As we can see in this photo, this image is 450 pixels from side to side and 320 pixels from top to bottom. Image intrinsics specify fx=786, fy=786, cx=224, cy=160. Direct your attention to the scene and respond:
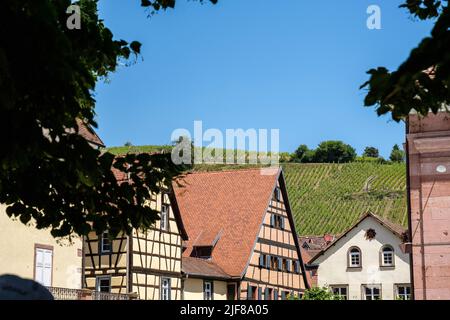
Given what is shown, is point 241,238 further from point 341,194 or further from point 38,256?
point 341,194

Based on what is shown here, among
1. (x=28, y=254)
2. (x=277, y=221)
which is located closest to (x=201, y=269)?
(x=277, y=221)

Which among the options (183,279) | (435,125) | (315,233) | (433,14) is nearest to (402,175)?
(315,233)

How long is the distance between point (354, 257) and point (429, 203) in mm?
31611

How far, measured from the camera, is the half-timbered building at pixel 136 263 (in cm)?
3041

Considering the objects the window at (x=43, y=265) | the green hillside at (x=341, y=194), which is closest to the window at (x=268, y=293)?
the window at (x=43, y=265)

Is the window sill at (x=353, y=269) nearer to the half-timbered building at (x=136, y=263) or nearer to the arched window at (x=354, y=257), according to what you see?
the arched window at (x=354, y=257)

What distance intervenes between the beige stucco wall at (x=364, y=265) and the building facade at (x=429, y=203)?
29754mm

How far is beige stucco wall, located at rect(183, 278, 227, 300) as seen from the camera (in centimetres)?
3462

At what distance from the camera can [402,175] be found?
408 ft

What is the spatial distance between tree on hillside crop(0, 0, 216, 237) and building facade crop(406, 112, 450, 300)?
29.9ft

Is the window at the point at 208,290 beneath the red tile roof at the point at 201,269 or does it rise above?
beneath

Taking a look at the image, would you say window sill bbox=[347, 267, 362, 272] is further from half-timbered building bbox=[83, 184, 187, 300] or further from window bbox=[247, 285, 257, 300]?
half-timbered building bbox=[83, 184, 187, 300]

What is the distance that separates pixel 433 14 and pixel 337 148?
166497mm
